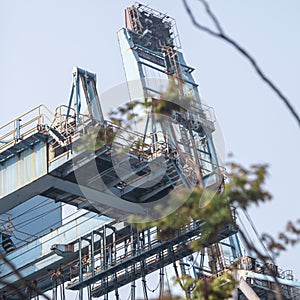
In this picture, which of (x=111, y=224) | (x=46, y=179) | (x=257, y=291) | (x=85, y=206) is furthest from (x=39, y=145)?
(x=257, y=291)

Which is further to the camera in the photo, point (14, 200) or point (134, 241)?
point (134, 241)

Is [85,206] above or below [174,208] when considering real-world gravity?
above

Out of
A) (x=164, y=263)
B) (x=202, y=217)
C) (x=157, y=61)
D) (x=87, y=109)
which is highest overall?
(x=157, y=61)

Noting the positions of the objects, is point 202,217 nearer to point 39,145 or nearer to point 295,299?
point 39,145

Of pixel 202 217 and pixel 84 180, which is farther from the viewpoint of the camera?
pixel 84 180

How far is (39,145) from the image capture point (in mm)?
26188

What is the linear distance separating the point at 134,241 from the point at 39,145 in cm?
522

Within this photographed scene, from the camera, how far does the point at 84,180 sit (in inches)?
1007

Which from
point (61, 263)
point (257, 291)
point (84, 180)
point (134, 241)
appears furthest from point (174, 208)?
point (257, 291)

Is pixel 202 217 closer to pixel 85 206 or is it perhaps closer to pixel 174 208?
pixel 174 208

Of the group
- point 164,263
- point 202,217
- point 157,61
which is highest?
point 157,61

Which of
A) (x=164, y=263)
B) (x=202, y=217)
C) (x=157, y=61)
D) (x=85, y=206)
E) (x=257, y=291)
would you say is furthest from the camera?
(x=157, y=61)

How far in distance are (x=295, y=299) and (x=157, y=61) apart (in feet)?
39.6

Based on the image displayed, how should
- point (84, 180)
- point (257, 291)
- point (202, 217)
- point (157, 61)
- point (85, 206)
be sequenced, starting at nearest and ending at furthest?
point (202, 217), point (84, 180), point (85, 206), point (257, 291), point (157, 61)
